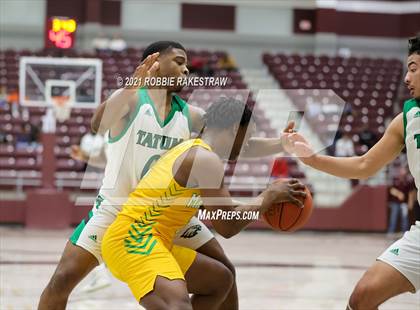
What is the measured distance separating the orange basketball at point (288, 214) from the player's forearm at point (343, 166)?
0.94 ft

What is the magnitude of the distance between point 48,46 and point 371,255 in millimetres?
7824

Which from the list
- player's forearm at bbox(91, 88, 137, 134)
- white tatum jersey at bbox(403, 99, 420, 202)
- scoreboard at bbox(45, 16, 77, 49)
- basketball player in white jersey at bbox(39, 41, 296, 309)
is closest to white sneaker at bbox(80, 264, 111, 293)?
basketball player in white jersey at bbox(39, 41, 296, 309)

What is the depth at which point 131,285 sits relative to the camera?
3.99 m

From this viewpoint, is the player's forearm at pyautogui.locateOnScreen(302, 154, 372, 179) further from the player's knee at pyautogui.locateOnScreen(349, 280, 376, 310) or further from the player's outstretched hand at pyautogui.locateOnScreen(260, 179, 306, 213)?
the player's knee at pyautogui.locateOnScreen(349, 280, 376, 310)

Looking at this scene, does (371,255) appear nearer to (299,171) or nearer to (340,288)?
(340,288)

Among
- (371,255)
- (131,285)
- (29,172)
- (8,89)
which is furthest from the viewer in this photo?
(8,89)

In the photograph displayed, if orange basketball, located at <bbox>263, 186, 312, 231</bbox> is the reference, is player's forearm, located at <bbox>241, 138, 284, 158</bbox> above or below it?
above

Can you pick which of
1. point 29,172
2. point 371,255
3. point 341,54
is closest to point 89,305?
point 371,255

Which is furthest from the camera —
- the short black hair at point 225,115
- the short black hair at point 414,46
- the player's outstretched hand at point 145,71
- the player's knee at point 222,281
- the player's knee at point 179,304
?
the player's knee at point 222,281

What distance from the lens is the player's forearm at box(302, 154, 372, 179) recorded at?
443 cm

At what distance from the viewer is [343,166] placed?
14.6 ft

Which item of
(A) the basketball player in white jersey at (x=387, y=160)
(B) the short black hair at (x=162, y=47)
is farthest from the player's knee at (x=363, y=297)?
(B) the short black hair at (x=162, y=47)

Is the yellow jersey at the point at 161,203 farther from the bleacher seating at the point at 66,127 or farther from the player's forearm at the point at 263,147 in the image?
the bleacher seating at the point at 66,127

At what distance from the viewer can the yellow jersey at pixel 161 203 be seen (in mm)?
4035
